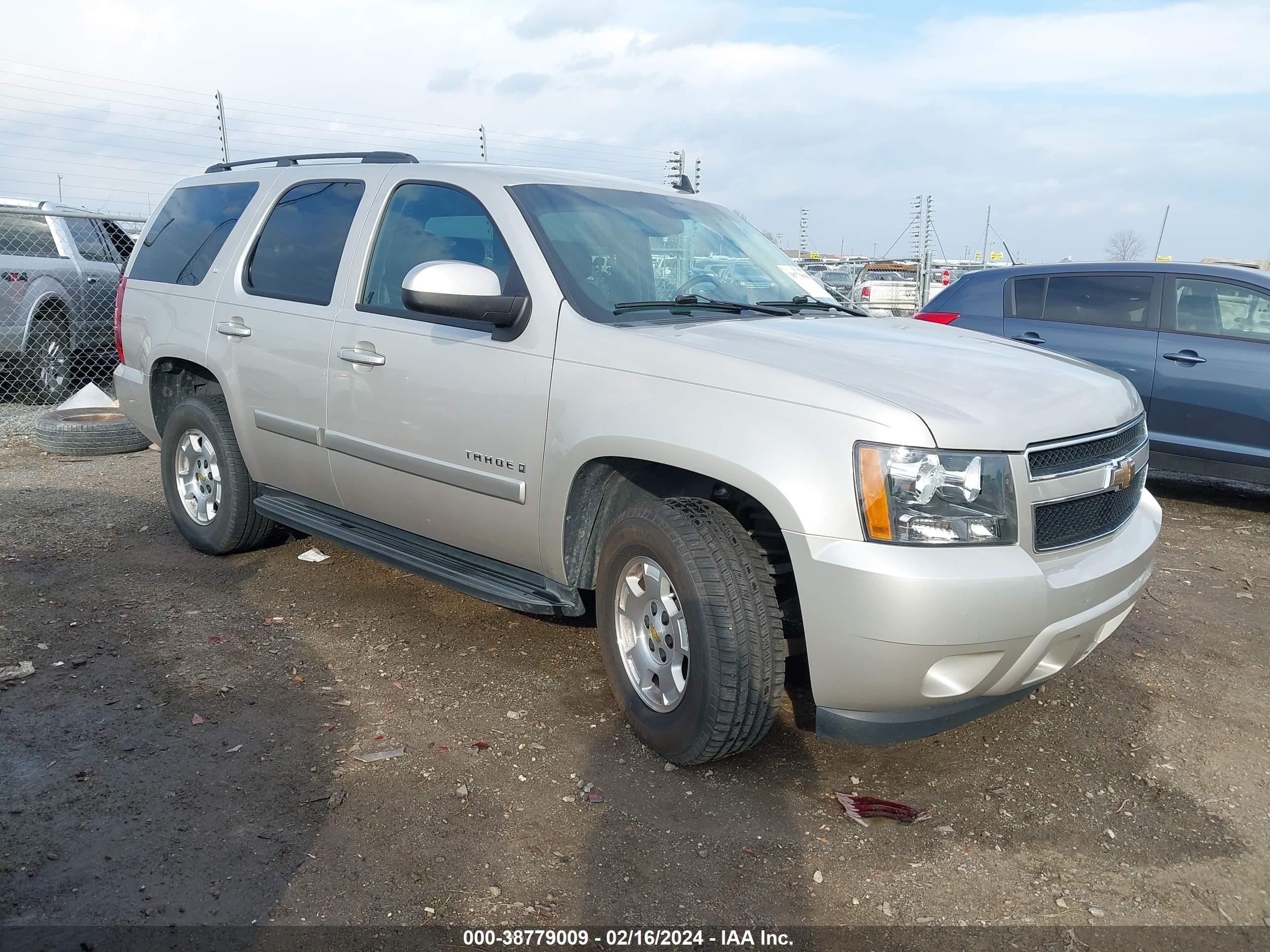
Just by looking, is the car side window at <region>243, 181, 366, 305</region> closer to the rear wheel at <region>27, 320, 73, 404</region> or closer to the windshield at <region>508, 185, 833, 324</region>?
the windshield at <region>508, 185, 833, 324</region>

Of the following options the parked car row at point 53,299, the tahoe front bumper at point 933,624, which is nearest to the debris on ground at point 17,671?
the tahoe front bumper at point 933,624

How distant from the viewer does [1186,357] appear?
6.74m

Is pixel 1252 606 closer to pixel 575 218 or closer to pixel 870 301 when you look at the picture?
pixel 575 218

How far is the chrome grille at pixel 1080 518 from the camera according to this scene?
2.83 m

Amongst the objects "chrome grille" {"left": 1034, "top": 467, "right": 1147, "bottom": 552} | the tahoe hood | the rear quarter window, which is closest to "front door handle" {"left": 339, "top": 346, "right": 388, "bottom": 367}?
the tahoe hood

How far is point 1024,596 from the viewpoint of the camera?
2.72 meters

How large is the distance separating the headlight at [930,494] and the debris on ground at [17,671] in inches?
128

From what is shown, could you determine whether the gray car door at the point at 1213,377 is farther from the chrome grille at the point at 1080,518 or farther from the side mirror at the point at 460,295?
the side mirror at the point at 460,295

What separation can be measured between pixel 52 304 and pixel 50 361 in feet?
1.85

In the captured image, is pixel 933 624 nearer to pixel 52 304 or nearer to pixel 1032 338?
pixel 1032 338

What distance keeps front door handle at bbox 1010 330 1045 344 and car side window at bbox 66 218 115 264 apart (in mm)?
8652

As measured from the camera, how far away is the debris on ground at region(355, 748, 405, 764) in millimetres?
3293

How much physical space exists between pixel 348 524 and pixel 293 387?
2.11ft

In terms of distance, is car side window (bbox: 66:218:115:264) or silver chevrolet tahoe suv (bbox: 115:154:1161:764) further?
car side window (bbox: 66:218:115:264)
